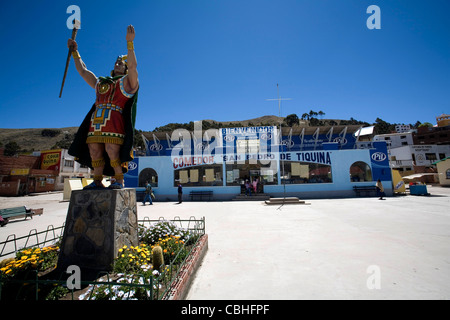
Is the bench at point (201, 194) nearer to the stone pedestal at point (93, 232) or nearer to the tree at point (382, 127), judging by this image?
the stone pedestal at point (93, 232)

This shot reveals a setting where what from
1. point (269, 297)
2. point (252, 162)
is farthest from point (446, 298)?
point (252, 162)

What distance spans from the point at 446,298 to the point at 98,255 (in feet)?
16.5

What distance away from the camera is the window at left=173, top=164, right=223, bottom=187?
58.2 ft

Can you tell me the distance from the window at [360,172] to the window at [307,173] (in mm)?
2411

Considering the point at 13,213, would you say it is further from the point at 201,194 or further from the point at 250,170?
the point at 250,170

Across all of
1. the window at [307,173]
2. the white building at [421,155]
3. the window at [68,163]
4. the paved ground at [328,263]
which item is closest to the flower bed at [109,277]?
the paved ground at [328,263]

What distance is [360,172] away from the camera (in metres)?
17.8

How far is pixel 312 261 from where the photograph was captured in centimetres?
395

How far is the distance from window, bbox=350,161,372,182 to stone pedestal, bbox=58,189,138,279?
62.5 ft

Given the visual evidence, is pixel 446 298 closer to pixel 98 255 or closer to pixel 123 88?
pixel 98 255

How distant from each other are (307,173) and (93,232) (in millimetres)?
16942

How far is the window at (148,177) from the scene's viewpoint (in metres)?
18.3

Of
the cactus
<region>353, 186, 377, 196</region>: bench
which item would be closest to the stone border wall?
the cactus
